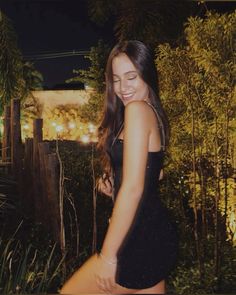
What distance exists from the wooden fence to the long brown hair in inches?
110

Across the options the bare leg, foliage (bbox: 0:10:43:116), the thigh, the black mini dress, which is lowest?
the bare leg

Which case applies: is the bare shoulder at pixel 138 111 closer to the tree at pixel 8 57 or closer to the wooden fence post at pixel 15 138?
the wooden fence post at pixel 15 138

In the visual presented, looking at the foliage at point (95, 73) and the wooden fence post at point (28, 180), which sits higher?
the foliage at point (95, 73)

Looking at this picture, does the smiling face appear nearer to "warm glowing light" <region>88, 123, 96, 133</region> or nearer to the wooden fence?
the wooden fence

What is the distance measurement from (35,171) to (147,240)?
148 inches

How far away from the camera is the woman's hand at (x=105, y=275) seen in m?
1.76

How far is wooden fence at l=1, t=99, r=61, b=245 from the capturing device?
16.0 feet

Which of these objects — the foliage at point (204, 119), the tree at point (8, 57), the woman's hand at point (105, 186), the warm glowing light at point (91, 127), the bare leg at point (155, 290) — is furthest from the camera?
the warm glowing light at point (91, 127)

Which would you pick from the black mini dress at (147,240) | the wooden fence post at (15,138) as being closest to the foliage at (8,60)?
the wooden fence post at (15,138)

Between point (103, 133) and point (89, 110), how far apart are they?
38.2 feet

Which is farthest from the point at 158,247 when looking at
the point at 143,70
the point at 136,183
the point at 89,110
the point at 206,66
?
the point at 89,110

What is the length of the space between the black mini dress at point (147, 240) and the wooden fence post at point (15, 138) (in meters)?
4.22

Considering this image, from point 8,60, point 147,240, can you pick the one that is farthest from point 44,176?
point 147,240

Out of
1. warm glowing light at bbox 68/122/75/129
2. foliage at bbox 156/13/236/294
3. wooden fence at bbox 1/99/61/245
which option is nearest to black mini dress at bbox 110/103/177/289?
foliage at bbox 156/13/236/294
